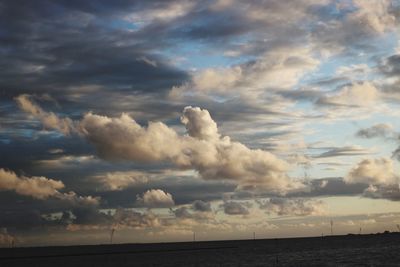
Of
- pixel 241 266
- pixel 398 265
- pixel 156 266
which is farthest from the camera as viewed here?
pixel 156 266

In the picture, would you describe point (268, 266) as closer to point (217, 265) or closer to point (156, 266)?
point (217, 265)

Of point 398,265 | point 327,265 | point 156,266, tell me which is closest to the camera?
point 398,265

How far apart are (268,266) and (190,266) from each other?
104 feet

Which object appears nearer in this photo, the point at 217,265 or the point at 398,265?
the point at 398,265

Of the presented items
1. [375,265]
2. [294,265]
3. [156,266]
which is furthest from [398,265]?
[156,266]

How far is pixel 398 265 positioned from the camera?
148 m

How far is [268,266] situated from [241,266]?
10627 millimetres

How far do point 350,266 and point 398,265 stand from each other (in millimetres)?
14346

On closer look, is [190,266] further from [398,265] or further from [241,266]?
[398,265]

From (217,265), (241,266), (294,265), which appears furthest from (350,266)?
(217,265)

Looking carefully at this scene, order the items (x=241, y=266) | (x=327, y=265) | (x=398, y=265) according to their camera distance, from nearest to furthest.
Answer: (x=398, y=265), (x=327, y=265), (x=241, y=266)

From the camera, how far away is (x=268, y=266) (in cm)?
17212

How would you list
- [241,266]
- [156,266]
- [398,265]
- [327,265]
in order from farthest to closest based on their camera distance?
[156,266] → [241,266] → [327,265] → [398,265]

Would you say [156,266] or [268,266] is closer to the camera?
[268,266]
